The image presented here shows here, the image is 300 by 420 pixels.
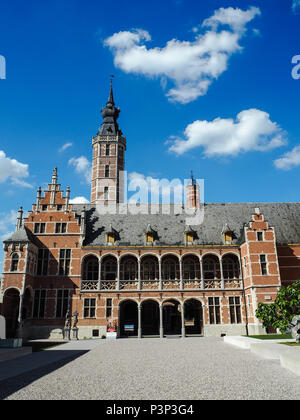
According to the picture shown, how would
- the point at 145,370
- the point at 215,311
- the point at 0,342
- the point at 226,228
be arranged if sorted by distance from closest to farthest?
the point at 145,370
the point at 0,342
the point at 215,311
the point at 226,228

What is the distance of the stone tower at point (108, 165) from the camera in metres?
45.7

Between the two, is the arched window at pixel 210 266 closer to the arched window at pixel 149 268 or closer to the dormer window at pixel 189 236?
the dormer window at pixel 189 236

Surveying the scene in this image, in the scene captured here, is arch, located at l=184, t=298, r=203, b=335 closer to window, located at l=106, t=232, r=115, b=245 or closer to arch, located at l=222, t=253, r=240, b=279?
arch, located at l=222, t=253, r=240, b=279

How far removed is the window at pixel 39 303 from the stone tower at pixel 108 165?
56.8 ft

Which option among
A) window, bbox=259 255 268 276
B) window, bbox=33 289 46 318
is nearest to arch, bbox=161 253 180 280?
window, bbox=259 255 268 276

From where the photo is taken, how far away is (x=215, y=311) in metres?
29.6

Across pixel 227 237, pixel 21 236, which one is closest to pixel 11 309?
pixel 21 236

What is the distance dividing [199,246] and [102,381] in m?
22.2

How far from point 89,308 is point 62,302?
8.70 feet

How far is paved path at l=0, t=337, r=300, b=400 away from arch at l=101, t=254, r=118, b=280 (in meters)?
16.9

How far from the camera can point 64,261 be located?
101 ft

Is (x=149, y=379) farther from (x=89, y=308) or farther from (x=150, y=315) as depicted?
(x=150, y=315)
